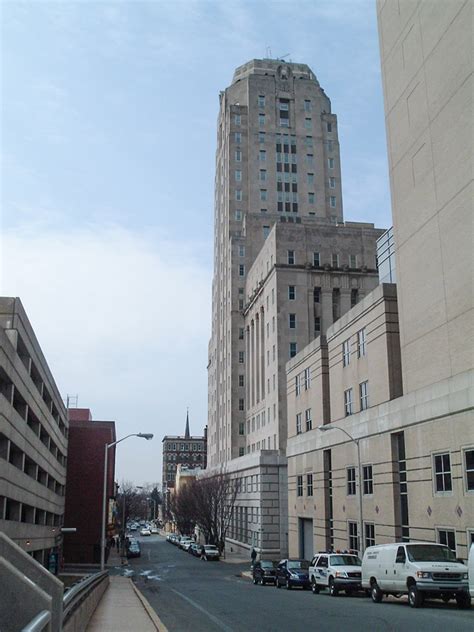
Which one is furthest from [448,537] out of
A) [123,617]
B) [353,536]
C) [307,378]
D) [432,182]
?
[307,378]

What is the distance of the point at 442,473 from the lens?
30.8 meters

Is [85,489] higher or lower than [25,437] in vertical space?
lower

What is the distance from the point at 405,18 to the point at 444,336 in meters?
19.2

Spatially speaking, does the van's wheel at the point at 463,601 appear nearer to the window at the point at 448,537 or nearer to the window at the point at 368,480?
the window at the point at 448,537

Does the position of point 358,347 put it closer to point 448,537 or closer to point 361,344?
point 361,344

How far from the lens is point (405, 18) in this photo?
3825 centimetres

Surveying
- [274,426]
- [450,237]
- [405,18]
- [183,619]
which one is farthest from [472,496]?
[274,426]

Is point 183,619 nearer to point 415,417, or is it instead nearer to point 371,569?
point 371,569

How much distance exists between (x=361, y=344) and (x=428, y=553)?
21952mm

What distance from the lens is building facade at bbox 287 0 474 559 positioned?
98.2 ft

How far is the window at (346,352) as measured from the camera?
4531cm

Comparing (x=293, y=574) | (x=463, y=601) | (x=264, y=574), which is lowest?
(x=264, y=574)

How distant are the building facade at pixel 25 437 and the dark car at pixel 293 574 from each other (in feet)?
41.9

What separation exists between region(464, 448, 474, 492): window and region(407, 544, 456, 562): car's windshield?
241 inches
